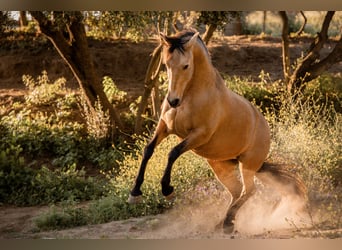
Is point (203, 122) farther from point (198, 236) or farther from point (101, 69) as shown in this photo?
point (101, 69)

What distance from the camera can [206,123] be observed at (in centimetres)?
420

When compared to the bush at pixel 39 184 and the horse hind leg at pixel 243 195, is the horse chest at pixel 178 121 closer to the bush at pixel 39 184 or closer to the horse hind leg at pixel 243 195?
the horse hind leg at pixel 243 195

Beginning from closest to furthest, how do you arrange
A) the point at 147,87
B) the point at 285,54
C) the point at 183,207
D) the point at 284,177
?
1. the point at 284,177
2. the point at 183,207
3. the point at 285,54
4. the point at 147,87

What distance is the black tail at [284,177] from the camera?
4.82 meters

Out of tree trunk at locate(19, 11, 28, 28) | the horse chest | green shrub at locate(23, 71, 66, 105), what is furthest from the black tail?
tree trunk at locate(19, 11, 28, 28)

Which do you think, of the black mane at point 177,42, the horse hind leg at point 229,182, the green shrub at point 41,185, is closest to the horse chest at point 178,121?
the black mane at point 177,42

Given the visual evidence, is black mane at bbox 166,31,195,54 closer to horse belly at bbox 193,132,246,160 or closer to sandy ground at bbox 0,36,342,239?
horse belly at bbox 193,132,246,160

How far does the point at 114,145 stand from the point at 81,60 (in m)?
0.85

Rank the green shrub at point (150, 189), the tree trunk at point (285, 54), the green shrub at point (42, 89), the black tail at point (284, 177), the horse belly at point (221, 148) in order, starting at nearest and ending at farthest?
the horse belly at point (221, 148), the black tail at point (284, 177), the green shrub at point (150, 189), the tree trunk at point (285, 54), the green shrub at point (42, 89)

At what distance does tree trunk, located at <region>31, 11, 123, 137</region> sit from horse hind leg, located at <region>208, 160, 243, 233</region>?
5.39ft

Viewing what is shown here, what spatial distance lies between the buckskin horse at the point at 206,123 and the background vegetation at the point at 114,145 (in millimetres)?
474

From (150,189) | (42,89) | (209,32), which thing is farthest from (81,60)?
(150,189)

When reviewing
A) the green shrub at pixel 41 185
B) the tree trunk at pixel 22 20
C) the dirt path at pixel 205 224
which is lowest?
the dirt path at pixel 205 224

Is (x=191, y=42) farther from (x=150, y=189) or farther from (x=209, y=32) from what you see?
(x=209, y=32)
